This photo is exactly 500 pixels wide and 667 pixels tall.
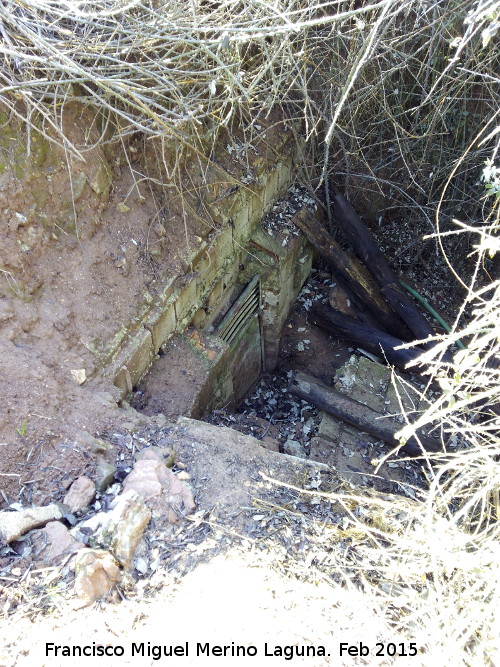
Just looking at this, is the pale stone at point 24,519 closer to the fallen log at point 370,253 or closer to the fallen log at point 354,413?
the fallen log at point 354,413

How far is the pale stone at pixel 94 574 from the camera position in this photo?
76.2 inches

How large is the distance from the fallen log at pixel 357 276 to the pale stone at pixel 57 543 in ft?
11.3

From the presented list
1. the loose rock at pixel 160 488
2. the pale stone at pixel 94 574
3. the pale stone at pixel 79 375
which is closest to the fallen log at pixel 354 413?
the loose rock at pixel 160 488

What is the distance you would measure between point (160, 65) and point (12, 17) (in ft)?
2.49

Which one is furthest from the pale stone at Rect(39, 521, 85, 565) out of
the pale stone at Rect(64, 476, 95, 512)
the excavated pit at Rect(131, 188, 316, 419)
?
the excavated pit at Rect(131, 188, 316, 419)

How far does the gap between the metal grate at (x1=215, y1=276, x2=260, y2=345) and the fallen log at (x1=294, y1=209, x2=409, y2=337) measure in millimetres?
749

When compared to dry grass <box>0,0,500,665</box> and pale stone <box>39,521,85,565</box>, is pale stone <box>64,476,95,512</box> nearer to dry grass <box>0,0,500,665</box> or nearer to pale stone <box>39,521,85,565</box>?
pale stone <box>39,521,85,565</box>

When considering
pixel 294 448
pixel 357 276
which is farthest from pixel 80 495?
pixel 357 276

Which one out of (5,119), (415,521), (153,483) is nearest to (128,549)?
(153,483)

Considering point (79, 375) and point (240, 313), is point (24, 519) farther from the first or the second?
point (240, 313)

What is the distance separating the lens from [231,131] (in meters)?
3.90

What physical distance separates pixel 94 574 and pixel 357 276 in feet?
12.0

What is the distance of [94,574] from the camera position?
6.46ft

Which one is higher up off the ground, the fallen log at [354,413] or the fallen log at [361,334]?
the fallen log at [361,334]
